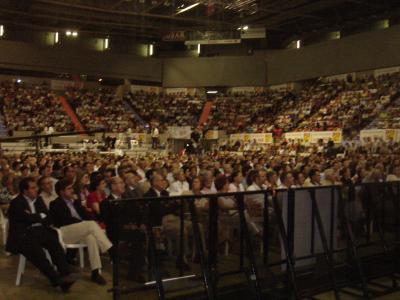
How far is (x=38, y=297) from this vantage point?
5.69 m

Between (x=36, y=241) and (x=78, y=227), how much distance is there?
597 millimetres

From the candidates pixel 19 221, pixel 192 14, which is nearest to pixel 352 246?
pixel 19 221

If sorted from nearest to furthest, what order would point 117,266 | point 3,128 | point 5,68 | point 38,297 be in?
point 117,266, point 38,297, point 3,128, point 5,68

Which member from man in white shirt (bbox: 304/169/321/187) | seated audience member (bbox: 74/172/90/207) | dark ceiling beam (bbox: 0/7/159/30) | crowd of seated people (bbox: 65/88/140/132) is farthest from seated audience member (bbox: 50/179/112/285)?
dark ceiling beam (bbox: 0/7/159/30)

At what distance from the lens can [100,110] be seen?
33.3 meters

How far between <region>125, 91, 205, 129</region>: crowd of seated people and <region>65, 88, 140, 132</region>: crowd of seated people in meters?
1.23

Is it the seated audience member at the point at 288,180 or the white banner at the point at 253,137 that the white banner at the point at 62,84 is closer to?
the white banner at the point at 253,137

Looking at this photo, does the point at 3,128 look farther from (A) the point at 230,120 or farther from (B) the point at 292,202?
(B) the point at 292,202

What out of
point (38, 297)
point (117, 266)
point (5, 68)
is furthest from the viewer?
point (5, 68)

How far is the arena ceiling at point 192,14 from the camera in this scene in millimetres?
27984

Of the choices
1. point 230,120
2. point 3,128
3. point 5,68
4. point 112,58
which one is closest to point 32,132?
point 3,128

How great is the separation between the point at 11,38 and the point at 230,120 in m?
18.0

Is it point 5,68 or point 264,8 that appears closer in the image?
point 264,8

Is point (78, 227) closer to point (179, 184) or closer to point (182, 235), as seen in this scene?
point (182, 235)
